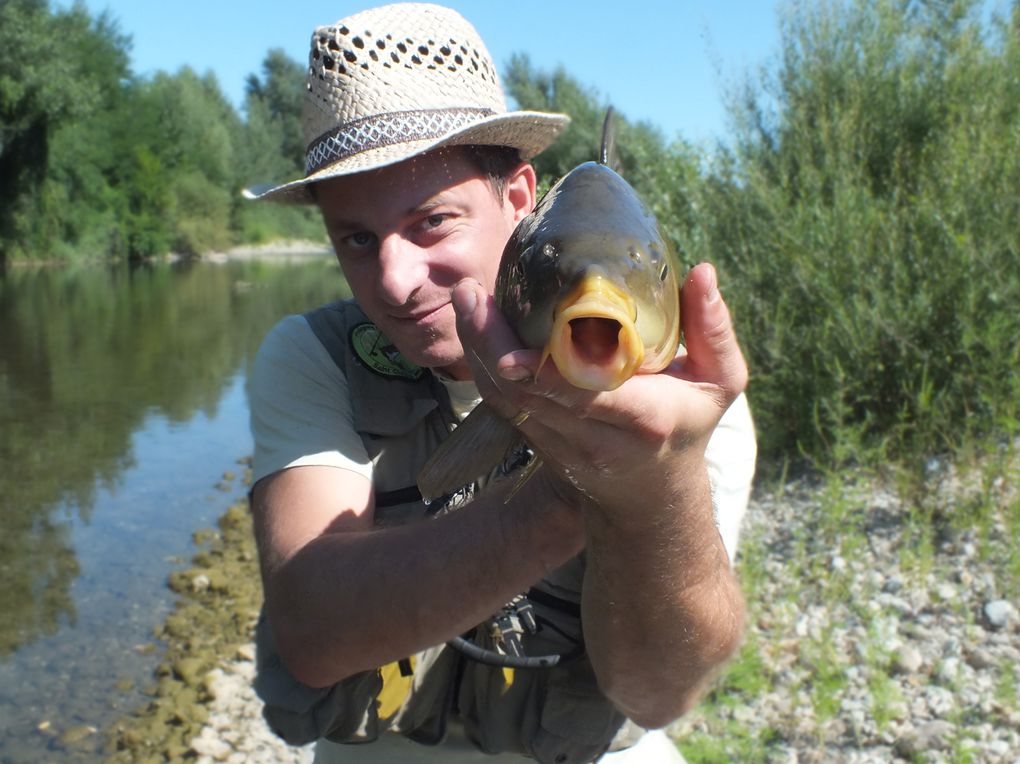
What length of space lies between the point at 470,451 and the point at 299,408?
2.72ft

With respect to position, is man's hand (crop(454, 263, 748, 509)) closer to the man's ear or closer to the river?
the man's ear

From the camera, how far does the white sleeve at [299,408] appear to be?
2.11 m

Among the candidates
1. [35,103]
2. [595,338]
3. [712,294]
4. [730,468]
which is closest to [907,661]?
[730,468]

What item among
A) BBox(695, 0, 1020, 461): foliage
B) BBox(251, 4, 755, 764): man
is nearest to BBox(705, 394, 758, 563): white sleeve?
BBox(251, 4, 755, 764): man

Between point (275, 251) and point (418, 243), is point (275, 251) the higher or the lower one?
the lower one

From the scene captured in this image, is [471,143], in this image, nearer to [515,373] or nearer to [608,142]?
[608,142]

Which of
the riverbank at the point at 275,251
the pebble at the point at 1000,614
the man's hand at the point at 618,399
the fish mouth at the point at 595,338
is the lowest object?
the riverbank at the point at 275,251

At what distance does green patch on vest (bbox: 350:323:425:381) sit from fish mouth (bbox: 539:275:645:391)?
3.67 feet

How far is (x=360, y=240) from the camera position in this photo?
2.23 m

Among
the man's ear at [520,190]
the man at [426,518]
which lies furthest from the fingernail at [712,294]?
the man's ear at [520,190]

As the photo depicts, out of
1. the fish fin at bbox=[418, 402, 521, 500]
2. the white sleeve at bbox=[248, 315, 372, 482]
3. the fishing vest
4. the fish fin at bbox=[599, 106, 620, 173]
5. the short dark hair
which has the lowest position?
the fishing vest

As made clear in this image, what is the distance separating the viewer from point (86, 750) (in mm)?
5094

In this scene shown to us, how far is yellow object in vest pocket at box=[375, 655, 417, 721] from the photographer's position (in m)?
2.09

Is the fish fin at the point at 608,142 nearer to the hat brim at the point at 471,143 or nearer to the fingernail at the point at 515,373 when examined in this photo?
the hat brim at the point at 471,143
